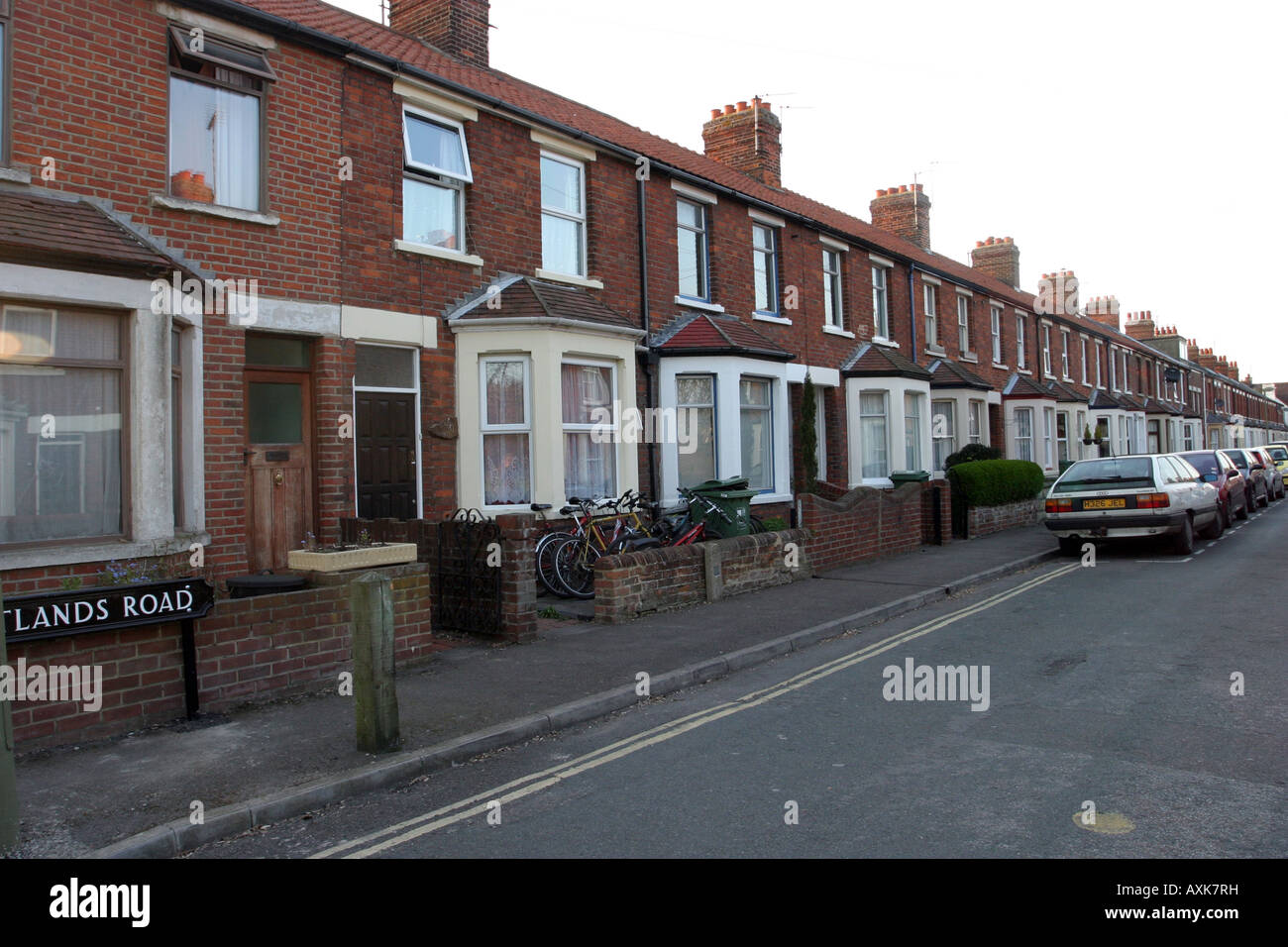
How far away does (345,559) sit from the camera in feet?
25.2

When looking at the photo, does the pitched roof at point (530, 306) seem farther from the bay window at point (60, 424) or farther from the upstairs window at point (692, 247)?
the bay window at point (60, 424)

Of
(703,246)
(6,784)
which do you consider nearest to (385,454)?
(6,784)

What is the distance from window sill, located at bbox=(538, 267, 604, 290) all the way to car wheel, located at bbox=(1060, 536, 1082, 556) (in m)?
8.72

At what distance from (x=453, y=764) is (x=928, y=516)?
44.5ft

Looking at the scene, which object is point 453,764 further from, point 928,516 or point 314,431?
point 928,516

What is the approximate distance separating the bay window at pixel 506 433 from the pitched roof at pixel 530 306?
63 cm

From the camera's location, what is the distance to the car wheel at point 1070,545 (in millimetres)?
15015

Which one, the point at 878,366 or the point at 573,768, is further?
the point at 878,366

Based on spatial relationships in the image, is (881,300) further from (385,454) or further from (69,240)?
(69,240)

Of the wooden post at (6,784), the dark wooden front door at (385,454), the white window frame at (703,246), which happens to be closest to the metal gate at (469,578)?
the dark wooden front door at (385,454)

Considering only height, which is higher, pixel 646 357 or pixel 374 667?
pixel 646 357

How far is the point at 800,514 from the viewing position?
13188 millimetres

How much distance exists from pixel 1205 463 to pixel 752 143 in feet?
41.5
